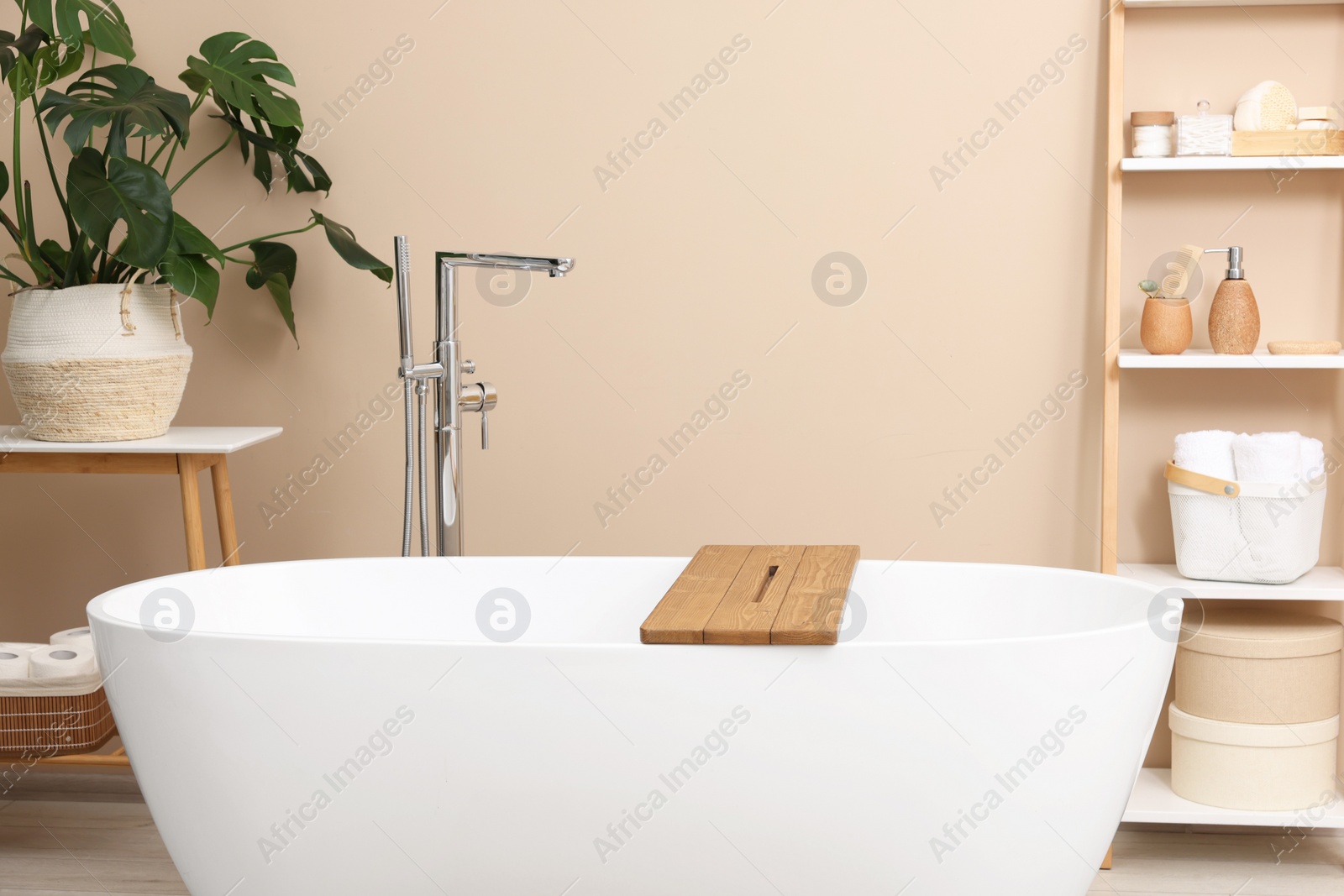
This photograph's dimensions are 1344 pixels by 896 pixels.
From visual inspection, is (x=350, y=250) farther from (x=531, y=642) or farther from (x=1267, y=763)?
(x=1267, y=763)

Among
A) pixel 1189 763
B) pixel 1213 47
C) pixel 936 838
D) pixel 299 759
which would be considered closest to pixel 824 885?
pixel 936 838

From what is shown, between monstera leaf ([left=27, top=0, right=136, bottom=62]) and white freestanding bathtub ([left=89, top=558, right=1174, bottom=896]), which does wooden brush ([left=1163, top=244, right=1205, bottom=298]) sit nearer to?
white freestanding bathtub ([left=89, top=558, right=1174, bottom=896])

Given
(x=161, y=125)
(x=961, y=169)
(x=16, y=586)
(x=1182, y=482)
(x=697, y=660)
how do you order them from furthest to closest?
(x=16, y=586) < (x=961, y=169) < (x=1182, y=482) < (x=161, y=125) < (x=697, y=660)

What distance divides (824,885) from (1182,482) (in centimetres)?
101

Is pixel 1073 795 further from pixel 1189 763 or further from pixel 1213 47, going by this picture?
pixel 1213 47

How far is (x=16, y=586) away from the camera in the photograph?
257 centimetres

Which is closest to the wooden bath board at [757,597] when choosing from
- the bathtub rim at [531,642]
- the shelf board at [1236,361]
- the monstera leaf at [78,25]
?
the bathtub rim at [531,642]

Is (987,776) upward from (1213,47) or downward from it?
downward

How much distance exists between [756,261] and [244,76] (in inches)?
39.4

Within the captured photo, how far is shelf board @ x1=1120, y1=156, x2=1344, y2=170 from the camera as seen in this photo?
2.01m

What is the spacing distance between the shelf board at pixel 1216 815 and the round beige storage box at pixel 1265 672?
0.15m

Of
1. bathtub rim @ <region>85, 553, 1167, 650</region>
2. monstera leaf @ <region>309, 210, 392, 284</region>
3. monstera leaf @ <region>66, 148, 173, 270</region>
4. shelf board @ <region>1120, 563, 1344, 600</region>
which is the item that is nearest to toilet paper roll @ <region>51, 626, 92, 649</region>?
bathtub rim @ <region>85, 553, 1167, 650</region>

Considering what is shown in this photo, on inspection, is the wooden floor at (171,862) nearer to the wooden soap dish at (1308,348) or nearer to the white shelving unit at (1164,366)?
the white shelving unit at (1164,366)

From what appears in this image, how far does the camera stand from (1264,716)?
6.70 feet
